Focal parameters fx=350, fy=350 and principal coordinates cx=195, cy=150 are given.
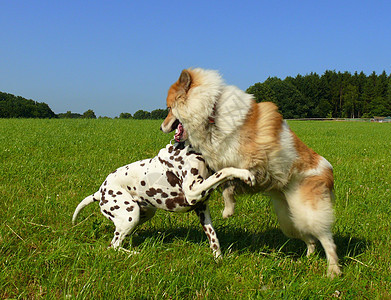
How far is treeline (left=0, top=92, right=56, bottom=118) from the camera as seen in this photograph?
5462 centimetres

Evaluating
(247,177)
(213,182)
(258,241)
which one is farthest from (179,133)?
(258,241)

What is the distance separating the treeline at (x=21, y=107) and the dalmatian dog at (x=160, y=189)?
187ft

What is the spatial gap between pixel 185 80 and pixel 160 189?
1.04 meters

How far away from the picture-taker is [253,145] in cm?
313

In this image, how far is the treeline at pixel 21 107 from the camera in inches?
2151

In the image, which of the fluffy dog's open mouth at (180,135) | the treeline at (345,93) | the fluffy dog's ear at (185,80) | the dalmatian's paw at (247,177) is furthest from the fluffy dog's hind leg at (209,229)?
the treeline at (345,93)

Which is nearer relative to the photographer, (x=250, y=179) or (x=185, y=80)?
(x=250, y=179)

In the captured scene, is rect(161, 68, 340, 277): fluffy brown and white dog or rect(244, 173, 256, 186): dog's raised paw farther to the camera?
rect(161, 68, 340, 277): fluffy brown and white dog

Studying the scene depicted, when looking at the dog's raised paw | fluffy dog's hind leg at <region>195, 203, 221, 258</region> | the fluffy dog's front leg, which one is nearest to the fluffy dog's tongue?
the fluffy dog's front leg

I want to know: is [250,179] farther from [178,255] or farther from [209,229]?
[178,255]

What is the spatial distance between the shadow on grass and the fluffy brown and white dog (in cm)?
46

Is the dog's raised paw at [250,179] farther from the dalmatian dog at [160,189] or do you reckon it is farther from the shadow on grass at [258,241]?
the shadow on grass at [258,241]

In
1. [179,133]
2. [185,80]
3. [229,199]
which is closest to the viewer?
[185,80]

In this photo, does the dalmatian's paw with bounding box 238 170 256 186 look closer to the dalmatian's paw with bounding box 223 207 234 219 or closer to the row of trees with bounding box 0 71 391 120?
the dalmatian's paw with bounding box 223 207 234 219
